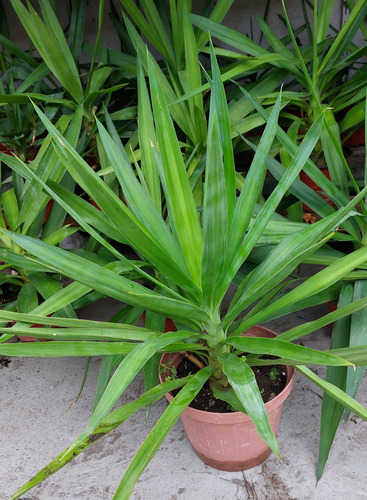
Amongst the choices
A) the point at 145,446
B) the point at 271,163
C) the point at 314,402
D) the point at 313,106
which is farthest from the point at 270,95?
the point at 145,446

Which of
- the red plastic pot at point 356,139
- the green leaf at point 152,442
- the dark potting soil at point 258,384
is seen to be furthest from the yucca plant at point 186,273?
the red plastic pot at point 356,139

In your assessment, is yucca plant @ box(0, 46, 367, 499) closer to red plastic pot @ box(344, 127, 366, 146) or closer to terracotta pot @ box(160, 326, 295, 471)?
terracotta pot @ box(160, 326, 295, 471)

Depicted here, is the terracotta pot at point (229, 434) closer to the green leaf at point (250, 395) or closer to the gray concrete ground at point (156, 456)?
the gray concrete ground at point (156, 456)

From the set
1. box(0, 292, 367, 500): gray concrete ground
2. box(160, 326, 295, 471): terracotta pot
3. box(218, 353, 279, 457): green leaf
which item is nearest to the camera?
box(218, 353, 279, 457): green leaf

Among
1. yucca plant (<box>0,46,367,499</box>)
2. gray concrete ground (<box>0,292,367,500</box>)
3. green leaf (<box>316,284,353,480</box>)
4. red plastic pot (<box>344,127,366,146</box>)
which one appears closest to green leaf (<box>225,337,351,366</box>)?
yucca plant (<box>0,46,367,499</box>)

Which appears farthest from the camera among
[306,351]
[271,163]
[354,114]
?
[354,114]

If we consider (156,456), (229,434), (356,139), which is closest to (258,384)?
(229,434)

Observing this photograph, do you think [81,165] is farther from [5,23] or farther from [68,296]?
[5,23]
